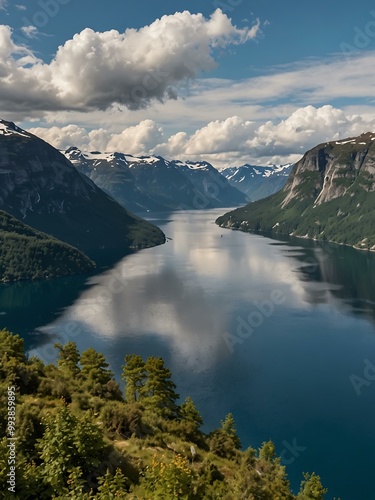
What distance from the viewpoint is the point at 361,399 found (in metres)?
114

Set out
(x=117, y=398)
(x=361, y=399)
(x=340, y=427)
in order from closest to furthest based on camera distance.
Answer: (x=117, y=398) → (x=340, y=427) → (x=361, y=399)

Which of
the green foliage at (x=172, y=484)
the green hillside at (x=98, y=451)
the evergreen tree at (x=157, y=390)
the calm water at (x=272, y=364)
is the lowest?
the calm water at (x=272, y=364)

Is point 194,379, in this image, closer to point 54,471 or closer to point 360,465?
A: point 360,465

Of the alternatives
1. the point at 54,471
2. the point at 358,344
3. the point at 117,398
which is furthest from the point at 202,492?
the point at 358,344

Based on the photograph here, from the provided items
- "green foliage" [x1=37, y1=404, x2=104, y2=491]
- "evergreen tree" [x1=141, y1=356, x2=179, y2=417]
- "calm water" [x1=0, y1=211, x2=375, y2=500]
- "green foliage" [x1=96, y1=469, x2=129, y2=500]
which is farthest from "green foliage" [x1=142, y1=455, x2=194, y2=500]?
"calm water" [x1=0, y1=211, x2=375, y2=500]

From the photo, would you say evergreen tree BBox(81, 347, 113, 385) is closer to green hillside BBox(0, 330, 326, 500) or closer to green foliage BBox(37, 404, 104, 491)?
green hillside BBox(0, 330, 326, 500)

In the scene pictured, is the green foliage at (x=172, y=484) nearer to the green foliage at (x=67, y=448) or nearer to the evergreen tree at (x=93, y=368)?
the green foliage at (x=67, y=448)

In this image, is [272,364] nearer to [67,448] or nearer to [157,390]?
[157,390]

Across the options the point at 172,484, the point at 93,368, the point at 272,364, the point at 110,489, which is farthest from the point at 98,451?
the point at 272,364

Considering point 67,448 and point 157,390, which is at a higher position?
point 67,448

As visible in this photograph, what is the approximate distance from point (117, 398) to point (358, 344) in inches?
4923

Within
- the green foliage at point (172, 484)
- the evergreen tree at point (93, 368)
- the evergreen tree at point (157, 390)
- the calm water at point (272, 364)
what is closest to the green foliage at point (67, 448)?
the green foliage at point (172, 484)

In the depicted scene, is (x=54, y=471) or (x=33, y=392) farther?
(x=33, y=392)

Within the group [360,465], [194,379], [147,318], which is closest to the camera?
[360,465]
